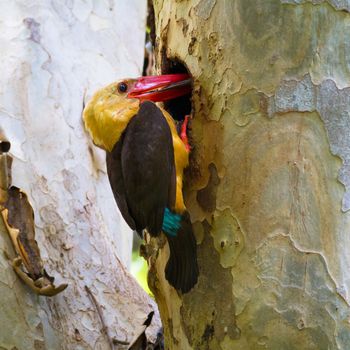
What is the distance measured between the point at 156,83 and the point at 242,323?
1.08 metres

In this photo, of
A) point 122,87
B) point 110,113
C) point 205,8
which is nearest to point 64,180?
point 110,113

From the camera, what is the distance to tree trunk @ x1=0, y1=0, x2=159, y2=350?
106 inches

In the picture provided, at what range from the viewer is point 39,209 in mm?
2883

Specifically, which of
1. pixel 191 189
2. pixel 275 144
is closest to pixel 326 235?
pixel 275 144

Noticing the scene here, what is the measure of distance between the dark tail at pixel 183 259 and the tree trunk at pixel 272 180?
3cm

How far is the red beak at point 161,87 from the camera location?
2721 mm

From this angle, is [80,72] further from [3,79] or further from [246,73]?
[246,73]

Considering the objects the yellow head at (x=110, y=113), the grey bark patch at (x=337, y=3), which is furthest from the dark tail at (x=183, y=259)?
the grey bark patch at (x=337, y=3)

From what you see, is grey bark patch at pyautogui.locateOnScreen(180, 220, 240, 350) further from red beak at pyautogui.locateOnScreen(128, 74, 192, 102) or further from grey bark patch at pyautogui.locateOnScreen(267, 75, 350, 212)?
red beak at pyautogui.locateOnScreen(128, 74, 192, 102)

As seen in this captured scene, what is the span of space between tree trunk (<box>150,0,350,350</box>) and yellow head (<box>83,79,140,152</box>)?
48 cm

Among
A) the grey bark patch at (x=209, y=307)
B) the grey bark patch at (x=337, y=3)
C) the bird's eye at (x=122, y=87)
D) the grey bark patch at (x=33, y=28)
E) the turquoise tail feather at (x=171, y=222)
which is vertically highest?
the grey bark patch at (x=337, y=3)

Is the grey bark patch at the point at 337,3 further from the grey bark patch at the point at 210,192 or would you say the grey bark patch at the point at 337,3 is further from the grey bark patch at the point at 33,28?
the grey bark patch at the point at 33,28

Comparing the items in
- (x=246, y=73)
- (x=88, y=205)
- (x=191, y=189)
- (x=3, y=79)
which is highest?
(x=246, y=73)

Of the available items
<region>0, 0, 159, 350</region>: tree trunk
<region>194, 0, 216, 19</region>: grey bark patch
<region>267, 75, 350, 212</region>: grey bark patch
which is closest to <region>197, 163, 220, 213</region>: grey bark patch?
<region>267, 75, 350, 212</region>: grey bark patch
